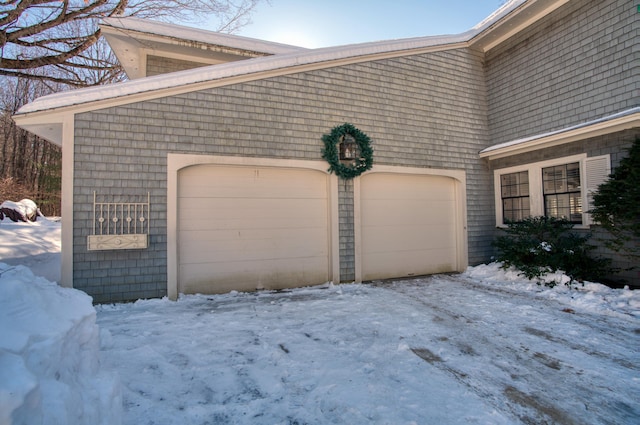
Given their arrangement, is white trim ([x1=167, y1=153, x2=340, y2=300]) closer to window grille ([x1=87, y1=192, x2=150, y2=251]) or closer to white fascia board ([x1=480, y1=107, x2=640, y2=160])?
window grille ([x1=87, y1=192, x2=150, y2=251])

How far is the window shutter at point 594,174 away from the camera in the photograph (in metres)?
5.40

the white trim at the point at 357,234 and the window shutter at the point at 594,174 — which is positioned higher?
the window shutter at the point at 594,174

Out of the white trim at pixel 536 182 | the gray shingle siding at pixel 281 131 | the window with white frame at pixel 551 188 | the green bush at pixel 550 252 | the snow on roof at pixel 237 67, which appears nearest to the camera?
the snow on roof at pixel 237 67

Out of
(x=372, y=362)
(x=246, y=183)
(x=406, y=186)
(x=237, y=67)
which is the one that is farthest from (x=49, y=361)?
(x=406, y=186)

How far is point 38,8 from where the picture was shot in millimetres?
8633

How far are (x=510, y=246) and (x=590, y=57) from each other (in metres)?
3.70

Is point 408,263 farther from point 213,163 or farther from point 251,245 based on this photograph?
point 213,163

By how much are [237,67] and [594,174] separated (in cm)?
637

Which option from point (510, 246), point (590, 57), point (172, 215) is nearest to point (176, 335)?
point (172, 215)

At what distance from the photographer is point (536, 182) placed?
6543 millimetres

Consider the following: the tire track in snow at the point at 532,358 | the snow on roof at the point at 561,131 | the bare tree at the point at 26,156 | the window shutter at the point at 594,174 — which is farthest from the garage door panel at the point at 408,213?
the bare tree at the point at 26,156

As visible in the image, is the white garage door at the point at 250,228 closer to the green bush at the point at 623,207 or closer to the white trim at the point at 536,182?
the white trim at the point at 536,182

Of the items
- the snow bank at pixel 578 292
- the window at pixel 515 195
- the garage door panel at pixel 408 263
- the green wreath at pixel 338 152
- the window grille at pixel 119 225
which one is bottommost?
the snow bank at pixel 578 292

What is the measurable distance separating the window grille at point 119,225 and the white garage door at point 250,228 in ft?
1.71
